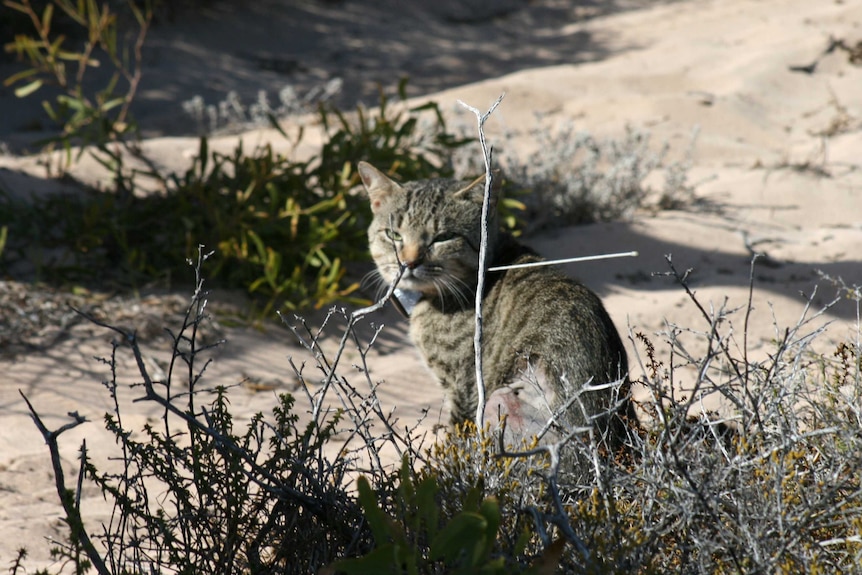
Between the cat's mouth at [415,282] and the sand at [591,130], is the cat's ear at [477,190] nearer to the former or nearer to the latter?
the cat's mouth at [415,282]

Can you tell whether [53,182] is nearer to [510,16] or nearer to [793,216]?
[793,216]

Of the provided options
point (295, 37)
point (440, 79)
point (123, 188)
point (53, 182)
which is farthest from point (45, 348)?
point (295, 37)

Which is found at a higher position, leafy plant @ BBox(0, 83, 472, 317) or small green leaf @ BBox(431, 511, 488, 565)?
small green leaf @ BBox(431, 511, 488, 565)

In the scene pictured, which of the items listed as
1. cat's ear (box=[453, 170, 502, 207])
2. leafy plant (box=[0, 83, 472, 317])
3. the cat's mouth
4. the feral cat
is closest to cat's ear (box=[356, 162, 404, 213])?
the feral cat

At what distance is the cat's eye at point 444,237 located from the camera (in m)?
3.33

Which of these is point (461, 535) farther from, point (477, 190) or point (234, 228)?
point (234, 228)

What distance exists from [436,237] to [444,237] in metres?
0.03

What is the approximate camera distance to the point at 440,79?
9.91m

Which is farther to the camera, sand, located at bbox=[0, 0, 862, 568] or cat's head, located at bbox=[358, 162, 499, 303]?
sand, located at bbox=[0, 0, 862, 568]

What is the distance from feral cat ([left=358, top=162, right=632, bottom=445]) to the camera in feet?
8.36

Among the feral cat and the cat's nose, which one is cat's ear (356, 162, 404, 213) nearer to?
the feral cat

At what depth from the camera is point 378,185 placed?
3570 millimetres

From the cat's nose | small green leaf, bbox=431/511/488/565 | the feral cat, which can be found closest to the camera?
small green leaf, bbox=431/511/488/565

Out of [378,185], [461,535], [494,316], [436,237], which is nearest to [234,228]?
[378,185]
